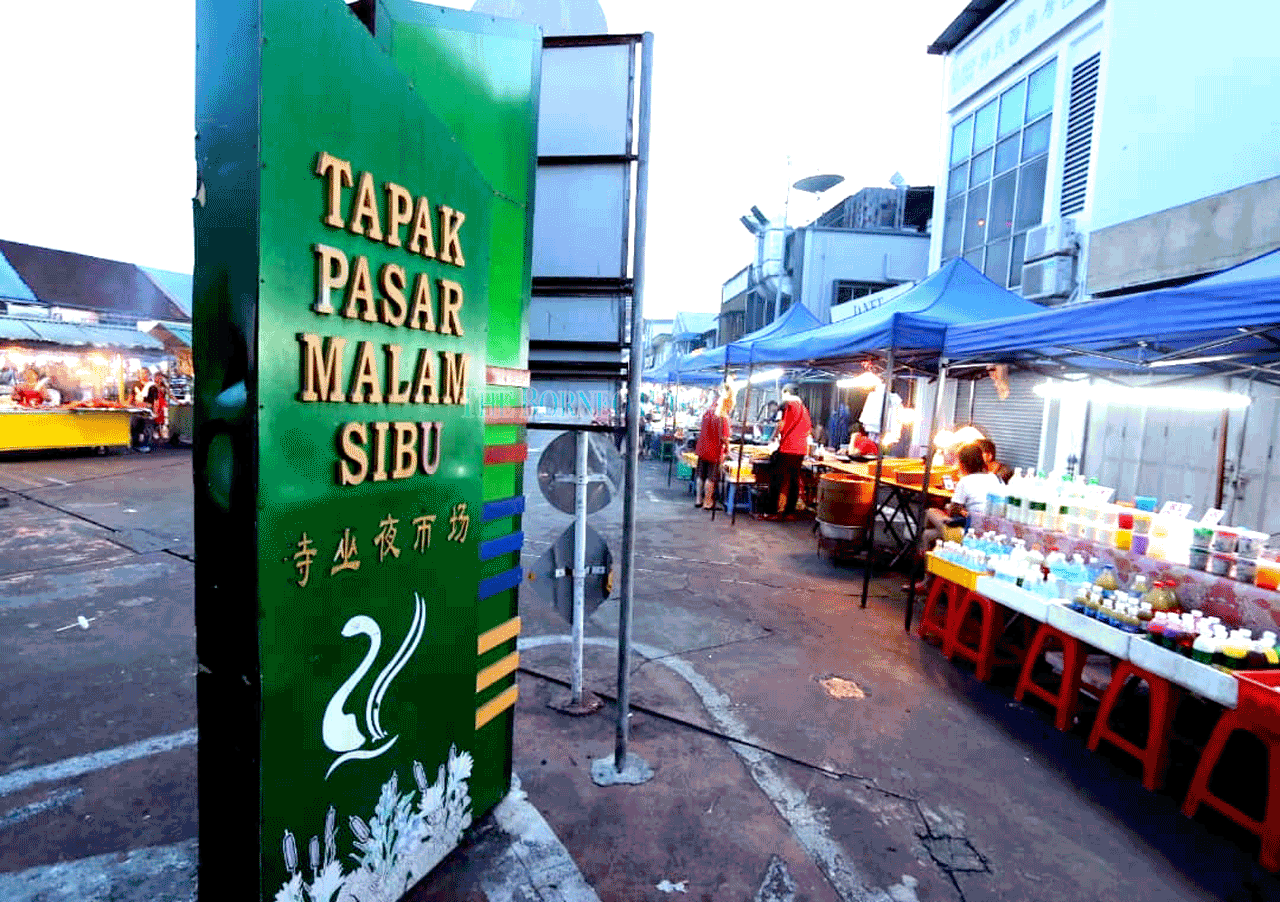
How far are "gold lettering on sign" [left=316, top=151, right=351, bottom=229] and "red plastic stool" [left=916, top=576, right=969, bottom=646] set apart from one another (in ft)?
18.2

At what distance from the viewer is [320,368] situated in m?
2.04

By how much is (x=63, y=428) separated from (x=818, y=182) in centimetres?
2509

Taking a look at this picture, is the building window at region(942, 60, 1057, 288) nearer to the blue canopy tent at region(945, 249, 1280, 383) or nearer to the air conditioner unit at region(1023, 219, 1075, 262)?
the air conditioner unit at region(1023, 219, 1075, 262)

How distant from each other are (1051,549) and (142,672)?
7055 mm

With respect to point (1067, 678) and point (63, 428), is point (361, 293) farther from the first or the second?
point (63, 428)

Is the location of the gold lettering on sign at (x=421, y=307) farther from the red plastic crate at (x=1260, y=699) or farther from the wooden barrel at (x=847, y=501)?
the wooden barrel at (x=847, y=501)

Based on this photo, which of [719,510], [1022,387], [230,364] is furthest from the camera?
[719,510]

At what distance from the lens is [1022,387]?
11.9 meters

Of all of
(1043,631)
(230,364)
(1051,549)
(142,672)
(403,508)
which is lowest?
(142,672)

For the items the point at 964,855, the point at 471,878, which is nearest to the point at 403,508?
the point at 471,878

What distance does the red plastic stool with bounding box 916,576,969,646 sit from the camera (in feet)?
19.0

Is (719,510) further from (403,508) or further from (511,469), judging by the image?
(403,508)

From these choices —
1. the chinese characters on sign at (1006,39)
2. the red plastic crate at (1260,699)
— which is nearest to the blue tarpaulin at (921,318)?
the red plastic crate at (1260,699)

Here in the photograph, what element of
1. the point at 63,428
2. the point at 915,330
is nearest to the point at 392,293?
the point at 915,330
